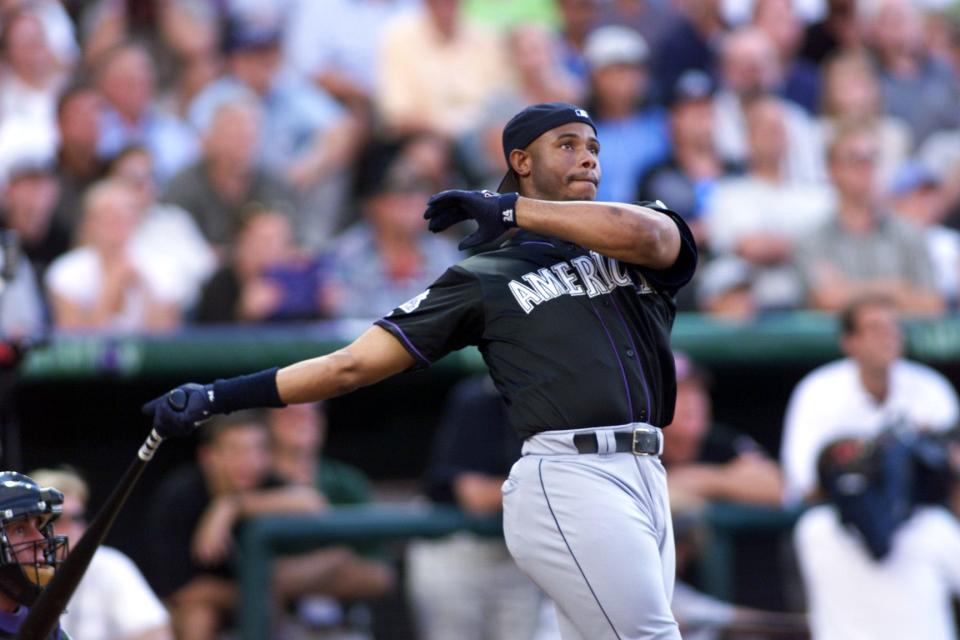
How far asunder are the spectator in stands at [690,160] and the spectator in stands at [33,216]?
2.95m

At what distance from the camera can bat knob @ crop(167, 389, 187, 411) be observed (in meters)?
3.51

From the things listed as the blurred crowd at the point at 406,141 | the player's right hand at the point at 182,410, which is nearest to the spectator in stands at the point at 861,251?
the blurred crowd at the point at 406,141

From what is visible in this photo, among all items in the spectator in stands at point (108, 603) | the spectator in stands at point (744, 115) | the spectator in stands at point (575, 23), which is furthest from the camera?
the spectator in stands at point (575, 23)

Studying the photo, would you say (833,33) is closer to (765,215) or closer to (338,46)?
(765,215)

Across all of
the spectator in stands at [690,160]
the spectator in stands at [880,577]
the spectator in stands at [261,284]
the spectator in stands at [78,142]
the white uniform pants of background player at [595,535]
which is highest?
the spectator in stands at [78,142]

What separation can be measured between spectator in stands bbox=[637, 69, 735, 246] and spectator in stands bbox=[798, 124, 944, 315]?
0.60m

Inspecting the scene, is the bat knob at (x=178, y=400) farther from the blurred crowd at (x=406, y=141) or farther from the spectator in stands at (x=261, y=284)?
the spectator in stands at (x=261, y=284)

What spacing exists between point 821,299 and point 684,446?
1658 mm

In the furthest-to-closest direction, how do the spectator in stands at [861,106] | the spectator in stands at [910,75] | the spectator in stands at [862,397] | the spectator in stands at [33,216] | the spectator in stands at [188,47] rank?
the spectator in stands at [910,75] → the spectator in stands at [861,106] → the spectator in stands at [188,47] → the spectator in stands at [33,216] → the spectator in stands at [862,397]

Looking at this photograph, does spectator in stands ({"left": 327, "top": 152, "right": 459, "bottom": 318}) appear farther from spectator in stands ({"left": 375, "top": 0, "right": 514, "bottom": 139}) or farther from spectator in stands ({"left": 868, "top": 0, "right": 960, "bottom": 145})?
Result: spectator in stands ({"left": 868, "top": 0, "right": 960, "bottom": 145})

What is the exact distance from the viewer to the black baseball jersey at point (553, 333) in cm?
358

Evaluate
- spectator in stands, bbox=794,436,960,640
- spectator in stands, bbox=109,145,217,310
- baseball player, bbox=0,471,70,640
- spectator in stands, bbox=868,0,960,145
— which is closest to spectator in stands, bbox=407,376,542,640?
spectator in stands, bbox=794,436,960,640

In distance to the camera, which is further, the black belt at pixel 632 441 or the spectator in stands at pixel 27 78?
the spectator in stands at pixel 27 78

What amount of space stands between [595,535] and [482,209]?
0.77 metres
